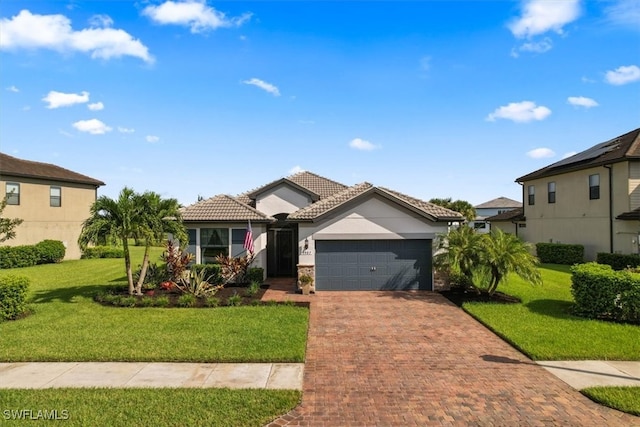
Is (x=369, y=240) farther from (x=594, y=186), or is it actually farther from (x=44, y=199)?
(x=44, y=199)

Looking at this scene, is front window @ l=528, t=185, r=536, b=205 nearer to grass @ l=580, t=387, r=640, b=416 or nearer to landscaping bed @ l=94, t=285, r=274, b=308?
landscaping bed @ l=94, t=285, r=274, b=308

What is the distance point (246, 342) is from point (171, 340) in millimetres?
1984

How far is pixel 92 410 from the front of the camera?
5.73 meters

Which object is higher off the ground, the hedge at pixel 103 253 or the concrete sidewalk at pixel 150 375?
the hedge at pixel 103 253

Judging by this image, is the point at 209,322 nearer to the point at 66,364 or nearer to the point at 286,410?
the point at 66,364

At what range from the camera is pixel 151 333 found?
31.6 ft

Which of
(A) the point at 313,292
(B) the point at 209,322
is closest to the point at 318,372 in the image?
(B) the point at 209,322

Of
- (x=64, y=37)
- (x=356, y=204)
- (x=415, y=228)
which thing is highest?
(x=64, y=37)

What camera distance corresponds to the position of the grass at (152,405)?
5.43 metres

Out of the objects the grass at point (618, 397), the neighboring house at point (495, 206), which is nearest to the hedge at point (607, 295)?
the grass at point (618, 397)

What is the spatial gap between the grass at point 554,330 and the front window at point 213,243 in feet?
36.2

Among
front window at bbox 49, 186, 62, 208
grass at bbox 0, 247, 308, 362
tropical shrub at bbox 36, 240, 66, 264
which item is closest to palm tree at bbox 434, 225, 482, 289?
grass at bbox 0, 247, 308, 362

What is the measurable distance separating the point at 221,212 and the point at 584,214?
23111mm

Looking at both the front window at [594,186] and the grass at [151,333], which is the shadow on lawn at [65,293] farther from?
the front window at [594,186]
